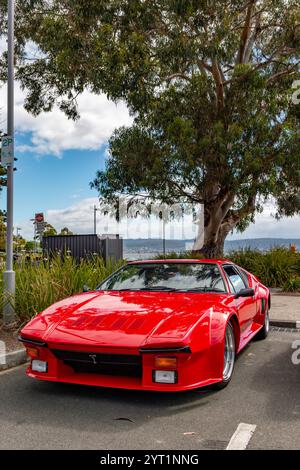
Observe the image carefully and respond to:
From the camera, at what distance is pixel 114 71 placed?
458 inches

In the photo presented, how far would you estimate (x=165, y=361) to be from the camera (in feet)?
12.6

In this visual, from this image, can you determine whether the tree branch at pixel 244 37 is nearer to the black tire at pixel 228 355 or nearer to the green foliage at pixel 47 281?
the green foliage at pixel 47 281

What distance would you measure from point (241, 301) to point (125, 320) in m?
1.63

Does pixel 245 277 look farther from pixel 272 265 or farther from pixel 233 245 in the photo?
pixel 233 245

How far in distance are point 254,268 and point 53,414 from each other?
10964 millimetres

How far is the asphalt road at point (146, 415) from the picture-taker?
3.28m

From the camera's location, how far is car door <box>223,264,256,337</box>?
520 cm

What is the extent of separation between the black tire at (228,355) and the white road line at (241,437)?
77 cm

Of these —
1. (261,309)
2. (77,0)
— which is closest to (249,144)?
(77,0)

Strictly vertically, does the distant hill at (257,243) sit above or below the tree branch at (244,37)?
below

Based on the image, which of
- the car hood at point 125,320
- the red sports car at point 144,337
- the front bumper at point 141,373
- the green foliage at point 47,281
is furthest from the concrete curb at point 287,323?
the front bumper at point 141,373

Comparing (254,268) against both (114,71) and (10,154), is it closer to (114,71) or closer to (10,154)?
(114,71)

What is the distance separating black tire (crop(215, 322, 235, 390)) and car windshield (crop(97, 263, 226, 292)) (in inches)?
24.2
